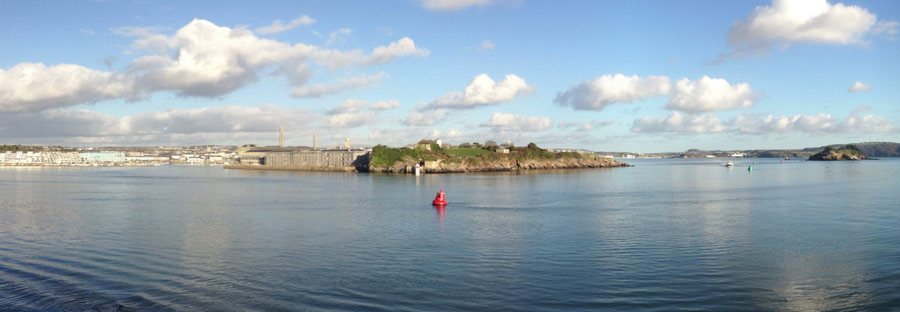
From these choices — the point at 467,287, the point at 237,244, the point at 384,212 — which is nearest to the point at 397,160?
the point at 384,212

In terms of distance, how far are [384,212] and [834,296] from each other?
18.7 meters

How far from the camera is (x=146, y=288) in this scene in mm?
11367

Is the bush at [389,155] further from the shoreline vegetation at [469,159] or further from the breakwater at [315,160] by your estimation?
the breakwater at [315,160]

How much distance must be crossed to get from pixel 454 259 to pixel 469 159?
262 ft

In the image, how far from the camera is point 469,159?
94000 mm

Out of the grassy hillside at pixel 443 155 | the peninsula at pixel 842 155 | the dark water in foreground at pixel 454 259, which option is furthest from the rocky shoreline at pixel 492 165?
the peninsula at pixel 842 155

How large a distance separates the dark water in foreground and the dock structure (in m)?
→ 76.1

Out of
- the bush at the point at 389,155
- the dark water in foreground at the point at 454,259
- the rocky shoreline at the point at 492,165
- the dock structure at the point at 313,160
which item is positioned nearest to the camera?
the dark water in foreground at the point at 454,259

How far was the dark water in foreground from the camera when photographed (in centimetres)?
1045

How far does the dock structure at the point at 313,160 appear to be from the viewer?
339ft

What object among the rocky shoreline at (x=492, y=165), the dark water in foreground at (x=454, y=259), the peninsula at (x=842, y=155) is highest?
the peninsula at (x=842, y=155)

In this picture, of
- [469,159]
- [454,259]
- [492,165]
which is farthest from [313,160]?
[454,259]

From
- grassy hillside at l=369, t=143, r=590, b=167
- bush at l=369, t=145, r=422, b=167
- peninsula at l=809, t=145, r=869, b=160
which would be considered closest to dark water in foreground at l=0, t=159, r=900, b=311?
bush at l=369, t=145, r=422, b=167

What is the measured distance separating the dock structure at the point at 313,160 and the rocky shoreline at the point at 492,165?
11.7 metres
